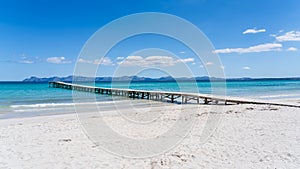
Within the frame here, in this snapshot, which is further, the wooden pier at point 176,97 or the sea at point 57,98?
the wooden pier at point 176,97

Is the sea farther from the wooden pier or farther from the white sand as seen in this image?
the white sand

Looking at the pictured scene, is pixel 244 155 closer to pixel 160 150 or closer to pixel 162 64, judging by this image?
pixel 160 150

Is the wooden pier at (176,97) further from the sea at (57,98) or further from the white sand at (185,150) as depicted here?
the white sand at (185,150)

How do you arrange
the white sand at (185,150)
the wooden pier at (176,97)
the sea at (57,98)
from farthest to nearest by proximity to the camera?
1. the wooden pier at (176,97)
2. the sea at (57,98)
3. the white sand at (185,150)

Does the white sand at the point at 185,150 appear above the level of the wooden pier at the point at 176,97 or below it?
below

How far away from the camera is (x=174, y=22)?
977cm

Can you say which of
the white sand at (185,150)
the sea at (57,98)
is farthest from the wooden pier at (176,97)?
the white sand at (185,150)

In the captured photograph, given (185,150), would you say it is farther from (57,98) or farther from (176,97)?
(57,98)

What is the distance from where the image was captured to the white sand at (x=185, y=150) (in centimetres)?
475

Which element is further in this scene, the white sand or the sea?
the sea

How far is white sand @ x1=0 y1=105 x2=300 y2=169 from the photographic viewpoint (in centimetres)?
475

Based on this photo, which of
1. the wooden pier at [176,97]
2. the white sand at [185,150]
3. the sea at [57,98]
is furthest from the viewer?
the wooden pier at [176,97]

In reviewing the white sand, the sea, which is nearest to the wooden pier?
the sea

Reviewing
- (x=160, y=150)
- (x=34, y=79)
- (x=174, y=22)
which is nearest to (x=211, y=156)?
(x=160, y=150)
